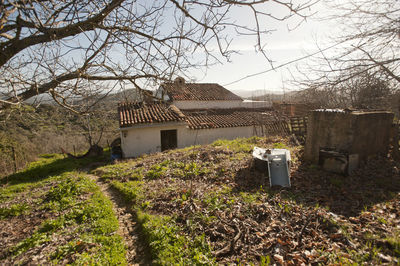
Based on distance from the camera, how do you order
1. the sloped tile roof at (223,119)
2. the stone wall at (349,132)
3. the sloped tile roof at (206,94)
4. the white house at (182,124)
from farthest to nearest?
the sloped tile roof at (206,94) → the sloped tile roof at (223,119) → the white house at (182,124) → the stone wall at (349,132)

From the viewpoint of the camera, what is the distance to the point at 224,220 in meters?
4.46

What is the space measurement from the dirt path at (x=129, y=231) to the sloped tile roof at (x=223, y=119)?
31.7 ft

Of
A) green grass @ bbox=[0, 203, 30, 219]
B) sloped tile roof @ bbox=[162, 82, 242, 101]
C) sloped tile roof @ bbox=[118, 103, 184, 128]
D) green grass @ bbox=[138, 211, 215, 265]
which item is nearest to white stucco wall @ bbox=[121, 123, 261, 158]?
sloped tile roof @ bbox=[118, 103, 184, 128]

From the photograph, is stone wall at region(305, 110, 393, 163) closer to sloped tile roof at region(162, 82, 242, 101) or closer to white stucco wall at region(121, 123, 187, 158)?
white stucco wall at region(121, 123, 187, 158)

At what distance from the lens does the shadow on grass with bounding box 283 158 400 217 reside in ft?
16.3

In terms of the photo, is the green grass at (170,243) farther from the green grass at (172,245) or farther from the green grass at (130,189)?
the green grass at (130,189)

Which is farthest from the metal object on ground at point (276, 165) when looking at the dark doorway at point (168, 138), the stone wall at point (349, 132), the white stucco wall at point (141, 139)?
the dark doorway at point (168, 138)

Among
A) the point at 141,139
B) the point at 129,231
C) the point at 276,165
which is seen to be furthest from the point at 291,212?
the point at 141,139

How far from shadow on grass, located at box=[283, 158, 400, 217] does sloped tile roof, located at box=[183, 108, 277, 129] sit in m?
9.83

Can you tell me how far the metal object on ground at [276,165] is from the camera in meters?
6.18

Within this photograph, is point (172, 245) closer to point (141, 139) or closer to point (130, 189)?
point (130, 189)

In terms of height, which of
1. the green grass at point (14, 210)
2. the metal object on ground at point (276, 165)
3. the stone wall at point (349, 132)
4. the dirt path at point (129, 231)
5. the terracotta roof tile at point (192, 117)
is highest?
the terracotta roof tile at point (192, 117)

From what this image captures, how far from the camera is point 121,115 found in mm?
15070

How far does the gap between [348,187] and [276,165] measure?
195 centimetres
